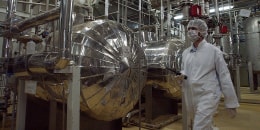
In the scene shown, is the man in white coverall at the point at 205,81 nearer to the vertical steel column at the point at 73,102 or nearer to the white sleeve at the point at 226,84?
the white sleeve at the point at 226,84

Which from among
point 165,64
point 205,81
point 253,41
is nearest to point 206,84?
point 205,81

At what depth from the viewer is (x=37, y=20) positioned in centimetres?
164

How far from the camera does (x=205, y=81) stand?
5.27 ft

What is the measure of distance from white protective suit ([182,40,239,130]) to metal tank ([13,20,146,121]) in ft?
1.65

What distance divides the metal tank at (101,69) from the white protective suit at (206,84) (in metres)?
0.50

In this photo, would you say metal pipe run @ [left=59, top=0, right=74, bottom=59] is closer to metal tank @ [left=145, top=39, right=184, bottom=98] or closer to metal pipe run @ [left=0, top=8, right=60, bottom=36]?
metal pipe run @ [left=0, top=8, right=60, bottom=36]

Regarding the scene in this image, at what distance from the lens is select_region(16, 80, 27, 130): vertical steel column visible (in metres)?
1.73

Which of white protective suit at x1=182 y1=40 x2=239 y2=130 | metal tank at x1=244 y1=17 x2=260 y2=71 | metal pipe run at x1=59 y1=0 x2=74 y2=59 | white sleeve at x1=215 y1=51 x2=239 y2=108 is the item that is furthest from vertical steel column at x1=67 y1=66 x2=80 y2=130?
metal tank at x1=244 y1=17 x2=260 y2=71

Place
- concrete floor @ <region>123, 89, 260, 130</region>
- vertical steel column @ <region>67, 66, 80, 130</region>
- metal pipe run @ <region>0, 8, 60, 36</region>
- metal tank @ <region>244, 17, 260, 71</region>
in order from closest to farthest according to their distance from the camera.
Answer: vertical steel column @ <region>67, 66, 80, 130</region>, metal pipe run @ <region>0, 8, 60, 36</region>, concrete floor @ <region>123, 89, 260, 130</region>, metal tank @ <region>244, 17, 260, 71</region>

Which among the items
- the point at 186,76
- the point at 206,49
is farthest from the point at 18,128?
the point at 206,49

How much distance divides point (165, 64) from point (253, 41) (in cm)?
471

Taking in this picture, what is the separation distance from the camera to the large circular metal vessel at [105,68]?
5.00 feet

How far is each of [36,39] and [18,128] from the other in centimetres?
81

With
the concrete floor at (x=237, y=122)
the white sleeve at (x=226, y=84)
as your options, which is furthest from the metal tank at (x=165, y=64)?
the white sleeve at (x=226, y=84)
